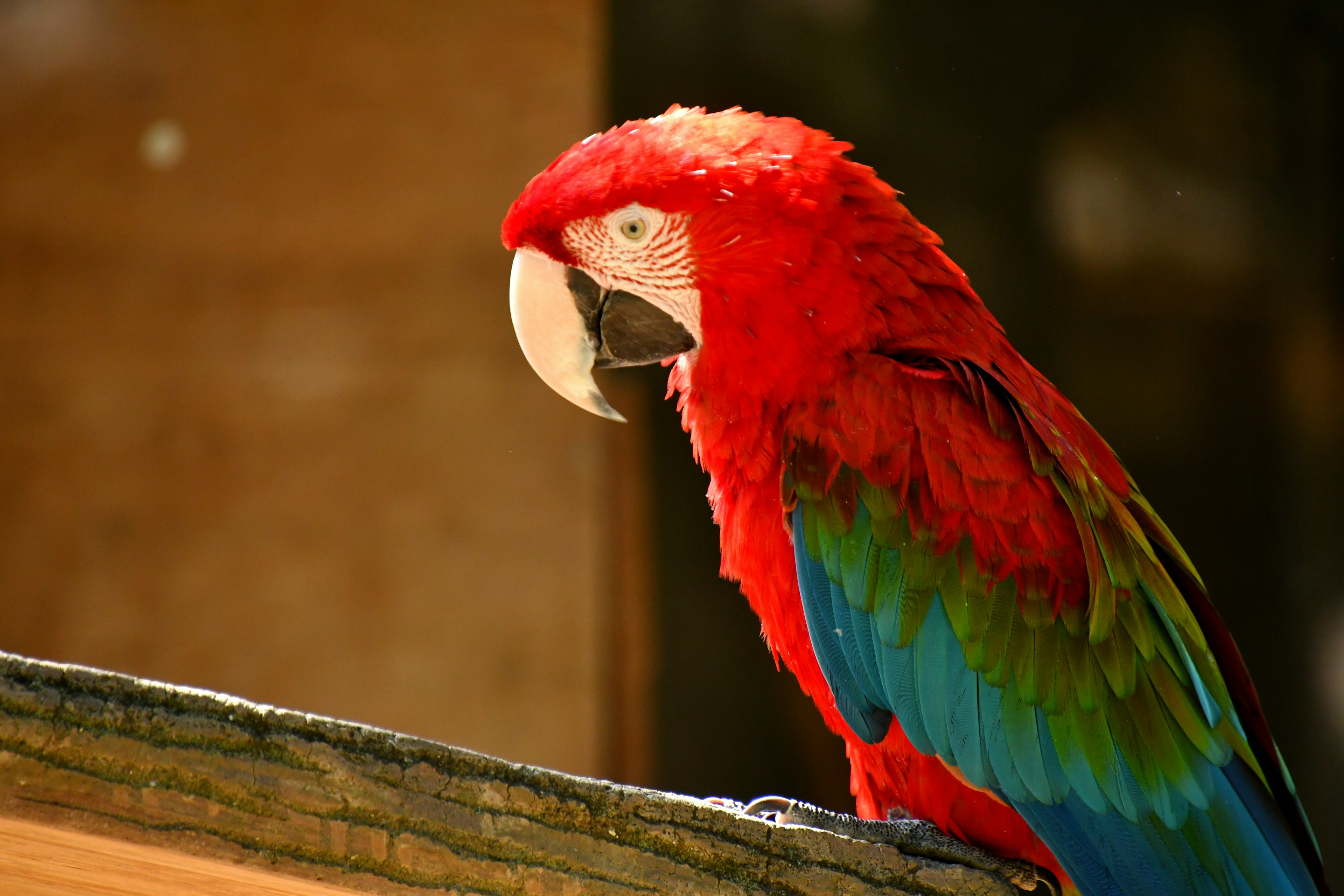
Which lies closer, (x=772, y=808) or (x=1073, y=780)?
(x=1073, y=780)

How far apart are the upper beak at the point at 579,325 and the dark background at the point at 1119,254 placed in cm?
163

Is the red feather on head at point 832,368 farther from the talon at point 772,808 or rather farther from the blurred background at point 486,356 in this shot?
the blurred background at point 486,356

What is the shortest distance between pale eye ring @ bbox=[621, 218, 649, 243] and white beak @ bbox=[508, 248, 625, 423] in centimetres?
9

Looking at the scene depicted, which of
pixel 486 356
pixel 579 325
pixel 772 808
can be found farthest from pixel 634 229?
pixel 486 356

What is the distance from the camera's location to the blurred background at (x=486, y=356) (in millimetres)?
2834

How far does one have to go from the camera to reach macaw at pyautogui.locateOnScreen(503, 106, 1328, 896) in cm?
103

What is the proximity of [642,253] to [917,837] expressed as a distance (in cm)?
66

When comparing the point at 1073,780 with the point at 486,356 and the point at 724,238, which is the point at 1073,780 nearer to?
the point at 724,238

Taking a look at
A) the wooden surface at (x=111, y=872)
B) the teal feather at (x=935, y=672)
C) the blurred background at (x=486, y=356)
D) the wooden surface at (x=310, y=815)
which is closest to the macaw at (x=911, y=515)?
the teal feather at (x=935, y=672)

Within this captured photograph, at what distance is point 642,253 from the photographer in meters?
1.14

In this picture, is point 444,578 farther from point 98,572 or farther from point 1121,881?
point 1121,881

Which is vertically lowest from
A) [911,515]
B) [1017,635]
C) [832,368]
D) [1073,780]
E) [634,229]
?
[1073,780]

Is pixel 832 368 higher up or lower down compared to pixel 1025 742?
higher up

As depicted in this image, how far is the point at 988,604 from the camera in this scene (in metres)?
1.04
